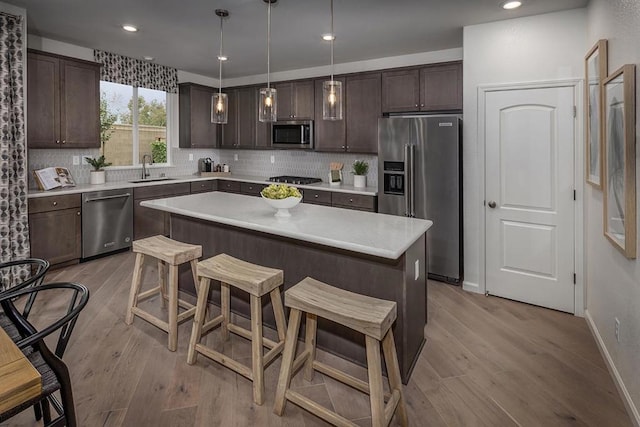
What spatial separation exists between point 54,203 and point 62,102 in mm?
1214

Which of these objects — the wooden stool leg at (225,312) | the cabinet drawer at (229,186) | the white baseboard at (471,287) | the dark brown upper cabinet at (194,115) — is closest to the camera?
the wooden stool leg at (225,312)

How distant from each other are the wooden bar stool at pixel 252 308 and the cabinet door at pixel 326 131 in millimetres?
3101

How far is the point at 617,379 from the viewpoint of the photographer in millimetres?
2219

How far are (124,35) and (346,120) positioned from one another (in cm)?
282

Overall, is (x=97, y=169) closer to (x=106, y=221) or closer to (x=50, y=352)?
(x=106, y=221)

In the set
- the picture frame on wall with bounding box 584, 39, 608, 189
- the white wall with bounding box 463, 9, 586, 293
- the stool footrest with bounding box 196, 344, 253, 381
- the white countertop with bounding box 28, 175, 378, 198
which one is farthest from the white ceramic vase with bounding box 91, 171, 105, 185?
the picture frame on wall with bounding box 584, 39, 608, 189

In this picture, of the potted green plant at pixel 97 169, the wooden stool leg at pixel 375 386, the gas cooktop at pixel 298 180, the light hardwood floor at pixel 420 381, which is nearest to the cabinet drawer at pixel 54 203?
A: the potted green plant at pixel 97 169

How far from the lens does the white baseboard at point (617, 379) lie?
192cm

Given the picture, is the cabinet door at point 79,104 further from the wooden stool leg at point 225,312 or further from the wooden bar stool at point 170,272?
the wooden stool leg at point 225,312

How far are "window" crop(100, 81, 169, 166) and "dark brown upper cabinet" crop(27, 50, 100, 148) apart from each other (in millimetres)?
467

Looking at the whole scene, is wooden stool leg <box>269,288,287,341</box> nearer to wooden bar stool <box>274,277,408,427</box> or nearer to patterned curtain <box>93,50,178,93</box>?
wooden bar stool <box>274,277,408,427</box>

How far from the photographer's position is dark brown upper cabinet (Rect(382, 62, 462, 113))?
4.23 meters

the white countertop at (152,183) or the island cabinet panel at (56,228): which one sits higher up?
the white countertop at (152,183)

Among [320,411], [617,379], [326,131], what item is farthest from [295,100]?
[617,379]
